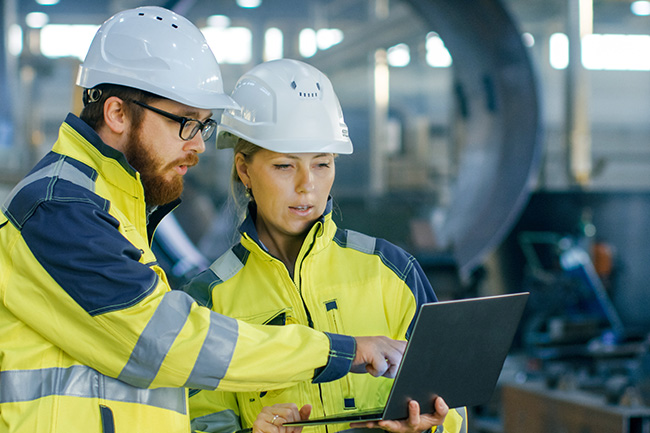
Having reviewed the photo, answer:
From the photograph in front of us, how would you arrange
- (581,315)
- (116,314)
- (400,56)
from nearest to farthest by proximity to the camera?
1. (116,314)
2. (581,315)
3. (400,56)

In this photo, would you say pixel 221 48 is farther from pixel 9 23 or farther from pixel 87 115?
pixel 87 115

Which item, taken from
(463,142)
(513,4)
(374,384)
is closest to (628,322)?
(463,142)

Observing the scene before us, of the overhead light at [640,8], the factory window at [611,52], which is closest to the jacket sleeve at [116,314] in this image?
the factory window at [611,52]

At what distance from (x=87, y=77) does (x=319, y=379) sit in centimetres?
78

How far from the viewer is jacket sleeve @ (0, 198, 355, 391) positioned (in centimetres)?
125

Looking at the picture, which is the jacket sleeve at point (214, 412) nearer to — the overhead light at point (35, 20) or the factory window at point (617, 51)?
the overhead light at point (35, 20)

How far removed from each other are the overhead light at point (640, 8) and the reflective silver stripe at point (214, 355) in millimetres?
11906

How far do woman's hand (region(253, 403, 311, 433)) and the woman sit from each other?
21mm

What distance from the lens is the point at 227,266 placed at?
1.70 metres

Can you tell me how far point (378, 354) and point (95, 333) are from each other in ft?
1.71

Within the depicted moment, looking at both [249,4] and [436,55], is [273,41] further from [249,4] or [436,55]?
[436,55]

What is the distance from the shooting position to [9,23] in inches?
299

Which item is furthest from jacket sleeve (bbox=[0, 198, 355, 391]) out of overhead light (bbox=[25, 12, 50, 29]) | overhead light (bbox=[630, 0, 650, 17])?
overhead light (bbox=[630, 0, 650, 17])

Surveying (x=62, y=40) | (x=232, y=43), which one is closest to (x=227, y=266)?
(x=232, y=43)
